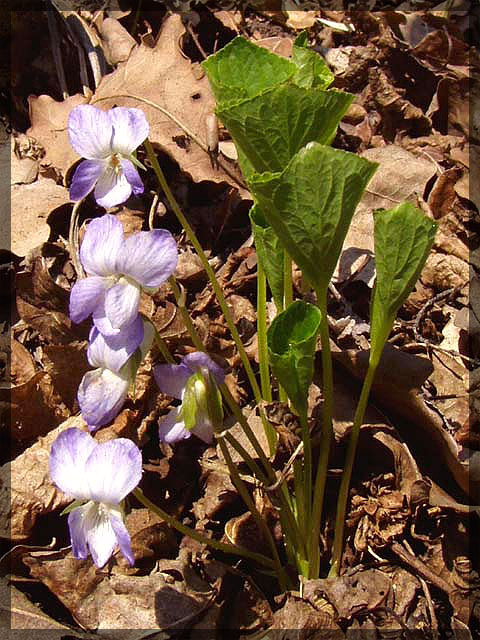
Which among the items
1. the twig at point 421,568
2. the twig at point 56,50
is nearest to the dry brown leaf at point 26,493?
the twig at point 421,568

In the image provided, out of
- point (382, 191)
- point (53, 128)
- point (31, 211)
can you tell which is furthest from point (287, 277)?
point (53, 128)

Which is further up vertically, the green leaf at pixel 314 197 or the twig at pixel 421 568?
the green leaf at pixel 314 197

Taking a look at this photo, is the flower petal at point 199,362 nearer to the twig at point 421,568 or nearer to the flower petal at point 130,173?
the flower petal at point 130,173

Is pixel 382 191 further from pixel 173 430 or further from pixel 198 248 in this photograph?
pixel 173 430

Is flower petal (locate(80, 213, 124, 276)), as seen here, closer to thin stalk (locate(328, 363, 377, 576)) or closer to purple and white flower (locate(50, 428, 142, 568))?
purple and white flower (locate(50, 428, 142, 568))

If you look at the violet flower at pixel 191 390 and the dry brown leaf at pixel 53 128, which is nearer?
the violet flower at pixel 191 390

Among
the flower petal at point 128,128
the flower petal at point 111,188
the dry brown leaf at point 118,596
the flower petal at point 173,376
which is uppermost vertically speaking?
the flower petal at point 128,128

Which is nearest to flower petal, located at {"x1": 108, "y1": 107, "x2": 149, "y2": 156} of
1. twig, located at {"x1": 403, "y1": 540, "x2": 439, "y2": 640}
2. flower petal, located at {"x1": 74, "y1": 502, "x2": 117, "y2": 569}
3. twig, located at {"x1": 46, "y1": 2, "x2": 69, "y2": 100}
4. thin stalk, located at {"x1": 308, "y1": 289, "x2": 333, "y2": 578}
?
thin stalk, located at {"x1": 308, "y1": 289, "x2": 333, "y2": 578}
